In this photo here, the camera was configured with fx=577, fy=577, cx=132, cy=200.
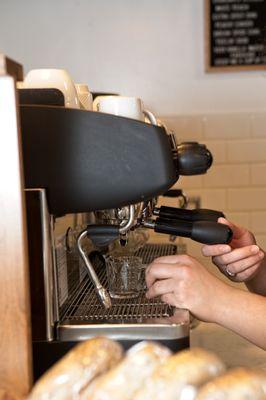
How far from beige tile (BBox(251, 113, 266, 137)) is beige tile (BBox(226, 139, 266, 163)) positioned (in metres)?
0.02

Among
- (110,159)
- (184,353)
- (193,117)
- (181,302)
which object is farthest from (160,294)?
(193,117)

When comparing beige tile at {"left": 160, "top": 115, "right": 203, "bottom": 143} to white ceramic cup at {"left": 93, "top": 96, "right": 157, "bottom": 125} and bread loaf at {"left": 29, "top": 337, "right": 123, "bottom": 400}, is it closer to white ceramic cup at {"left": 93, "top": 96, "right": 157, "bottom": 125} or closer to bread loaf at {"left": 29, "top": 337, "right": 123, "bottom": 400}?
white ceramic cup at {"left": 93, "top": 96, "right": 157, "bottom": 125}

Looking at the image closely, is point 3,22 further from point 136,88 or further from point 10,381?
point 10,381

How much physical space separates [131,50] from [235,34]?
0.33 m

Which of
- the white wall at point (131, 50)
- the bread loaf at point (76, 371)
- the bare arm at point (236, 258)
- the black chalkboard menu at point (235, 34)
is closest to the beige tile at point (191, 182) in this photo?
the white wall at point (131, 50)

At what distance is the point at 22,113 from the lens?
0.65m

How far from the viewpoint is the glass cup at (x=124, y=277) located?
0.86m

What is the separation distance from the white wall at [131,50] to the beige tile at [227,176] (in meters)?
0.19

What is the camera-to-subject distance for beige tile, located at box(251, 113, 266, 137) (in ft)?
6.01

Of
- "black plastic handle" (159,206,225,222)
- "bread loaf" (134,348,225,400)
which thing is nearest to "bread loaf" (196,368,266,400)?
"bread loaf" (134,348,225,400)

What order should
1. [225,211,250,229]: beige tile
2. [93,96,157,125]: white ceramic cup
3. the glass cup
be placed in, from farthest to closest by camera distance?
[225,211,250,229]: beige tile < the glass cup < [93,96,157,125]: white ceramic cup

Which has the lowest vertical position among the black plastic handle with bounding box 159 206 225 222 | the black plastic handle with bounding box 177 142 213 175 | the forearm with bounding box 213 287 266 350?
the forearm with bounding box 213 287 266 350

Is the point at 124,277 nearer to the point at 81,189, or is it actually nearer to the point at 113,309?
the point at 113,309

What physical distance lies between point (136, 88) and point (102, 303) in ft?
3.89
